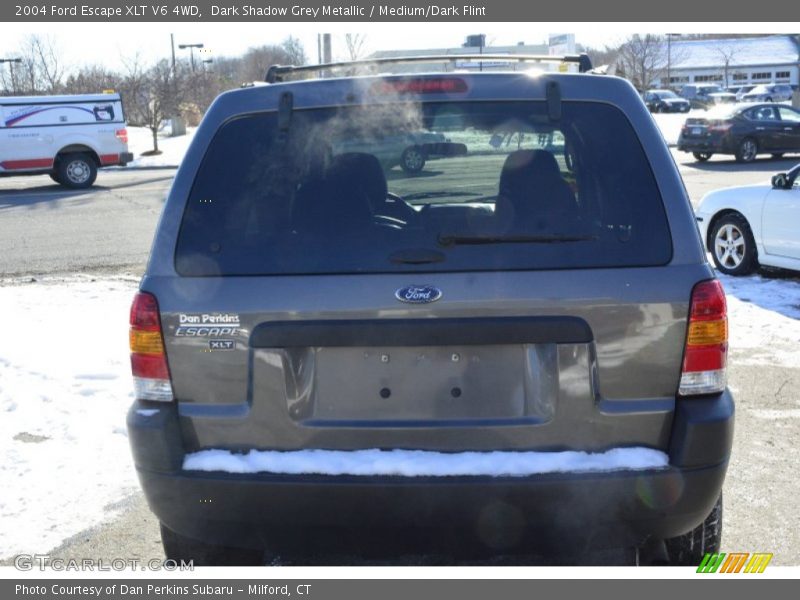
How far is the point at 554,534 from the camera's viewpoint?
9.55ft

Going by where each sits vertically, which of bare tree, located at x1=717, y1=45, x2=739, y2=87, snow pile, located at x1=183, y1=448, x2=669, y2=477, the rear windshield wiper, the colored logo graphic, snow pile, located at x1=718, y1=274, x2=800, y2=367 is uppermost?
bare tree, located at x1=717, y1=45, x2=739, y2=87

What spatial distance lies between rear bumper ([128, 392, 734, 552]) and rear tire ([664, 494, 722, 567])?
399mm

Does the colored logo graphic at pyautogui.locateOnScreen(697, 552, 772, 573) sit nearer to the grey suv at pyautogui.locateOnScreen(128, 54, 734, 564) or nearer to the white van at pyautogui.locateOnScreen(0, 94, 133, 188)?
the grey suv at pyautogui.locateOnScreen(128, 54, 734, 564)

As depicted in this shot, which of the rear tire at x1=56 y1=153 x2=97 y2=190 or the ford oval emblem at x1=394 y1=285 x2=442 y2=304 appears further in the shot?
the rear tire at x1=56 y1=153 x2=97 y2=190

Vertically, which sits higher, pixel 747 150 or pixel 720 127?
pixel 720 127

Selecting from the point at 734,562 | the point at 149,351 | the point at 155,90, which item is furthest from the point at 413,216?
the point at 155,90

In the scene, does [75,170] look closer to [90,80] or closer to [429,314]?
[90,80]

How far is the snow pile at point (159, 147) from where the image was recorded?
3068cm

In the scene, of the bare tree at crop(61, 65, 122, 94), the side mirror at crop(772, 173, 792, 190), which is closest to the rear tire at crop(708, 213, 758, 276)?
the side mirror at crop(772, 173, 792, 190)

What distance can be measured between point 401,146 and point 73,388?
3559mm

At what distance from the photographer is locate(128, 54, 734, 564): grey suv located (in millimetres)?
2877

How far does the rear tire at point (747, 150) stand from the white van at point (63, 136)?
53.6 ft

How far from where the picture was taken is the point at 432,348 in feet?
9.55

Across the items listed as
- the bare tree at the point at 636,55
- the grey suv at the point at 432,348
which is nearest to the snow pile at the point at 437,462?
the grey suv at the point at 432,348
